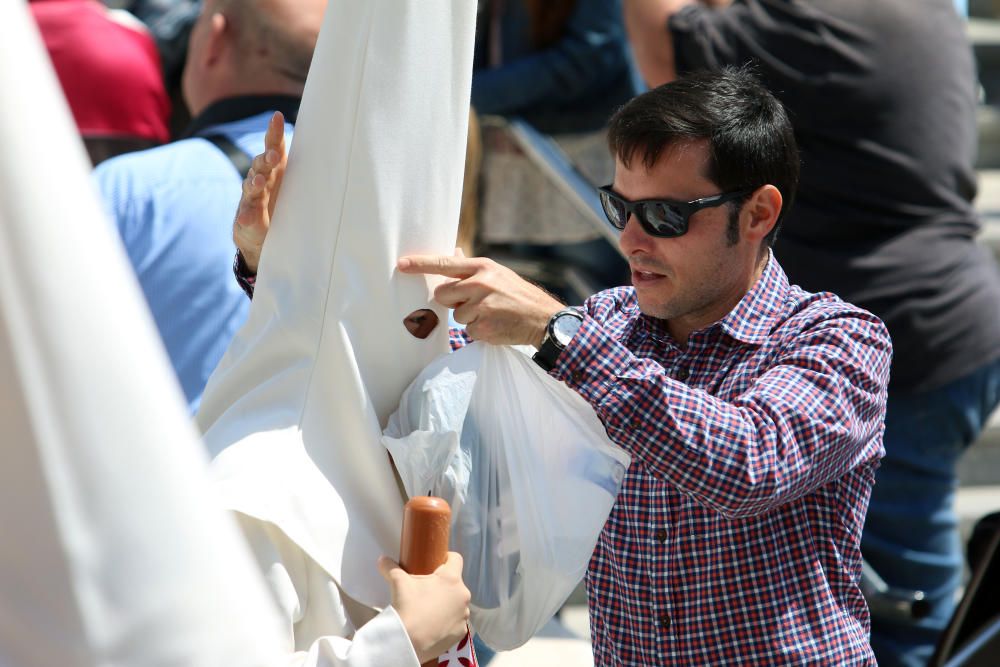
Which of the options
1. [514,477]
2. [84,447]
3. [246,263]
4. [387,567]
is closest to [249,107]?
[246,263]

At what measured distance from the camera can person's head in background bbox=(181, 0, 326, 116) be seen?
2551mm

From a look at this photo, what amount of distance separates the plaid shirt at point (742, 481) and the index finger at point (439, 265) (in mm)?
183

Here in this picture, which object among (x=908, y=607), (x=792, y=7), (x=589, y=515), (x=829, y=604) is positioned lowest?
(x=908, y=607)

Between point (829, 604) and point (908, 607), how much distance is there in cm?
123

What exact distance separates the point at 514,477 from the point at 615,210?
17.1 inches

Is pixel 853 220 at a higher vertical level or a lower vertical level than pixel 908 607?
higher

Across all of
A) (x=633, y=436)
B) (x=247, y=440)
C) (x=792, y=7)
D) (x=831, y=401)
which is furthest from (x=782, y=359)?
(x=792, y=7)

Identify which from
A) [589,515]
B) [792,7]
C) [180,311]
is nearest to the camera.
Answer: [589,515]

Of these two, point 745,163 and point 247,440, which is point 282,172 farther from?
point 745,163

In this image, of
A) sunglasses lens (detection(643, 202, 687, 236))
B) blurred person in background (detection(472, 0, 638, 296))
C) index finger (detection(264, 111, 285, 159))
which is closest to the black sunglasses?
sunglasses lens (detection(643, 202, 687, 236))

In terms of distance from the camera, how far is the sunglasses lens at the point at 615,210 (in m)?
1.69

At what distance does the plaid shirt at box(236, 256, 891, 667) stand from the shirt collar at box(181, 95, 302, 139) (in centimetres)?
107

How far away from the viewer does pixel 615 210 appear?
1.72 m

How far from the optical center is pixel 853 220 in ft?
8.75
